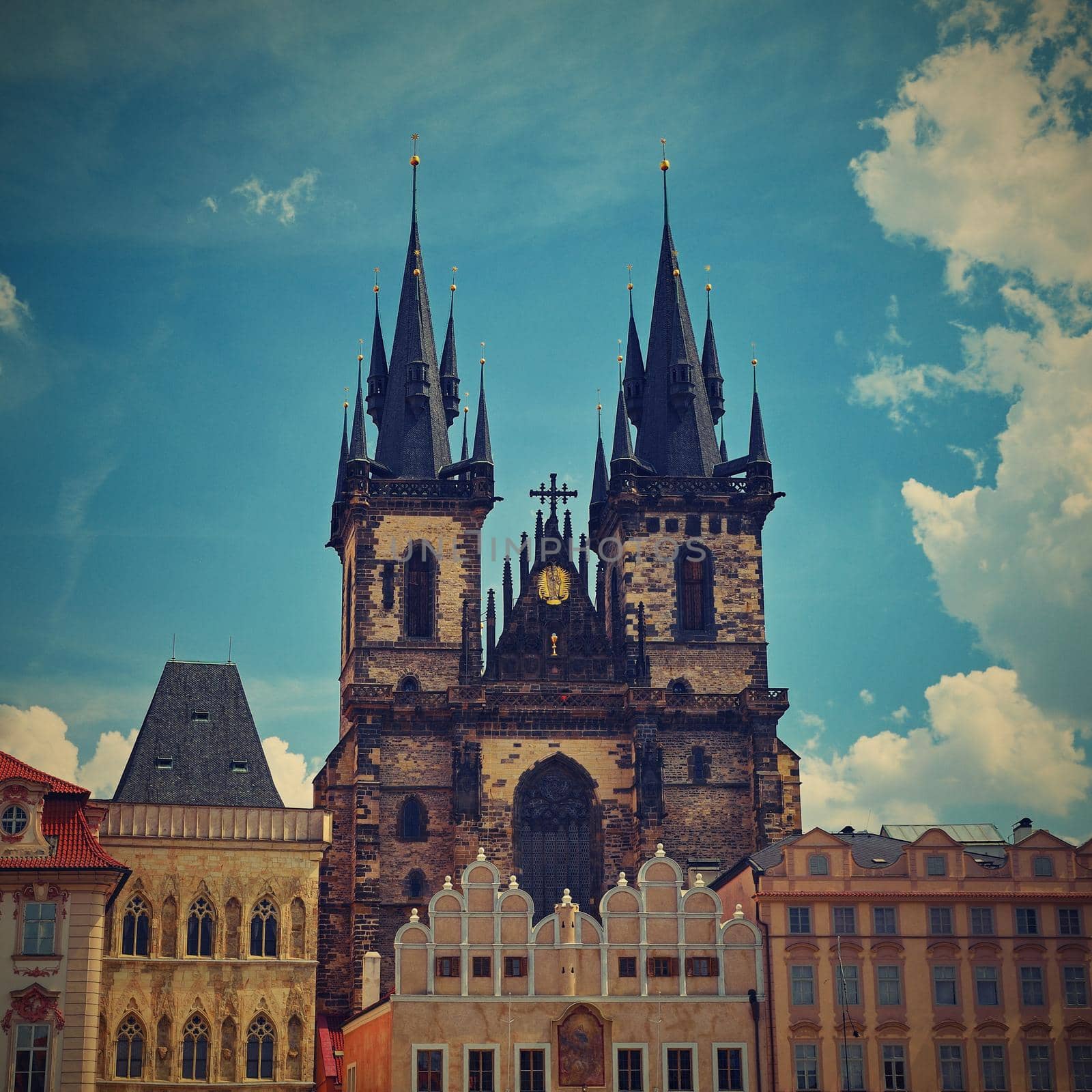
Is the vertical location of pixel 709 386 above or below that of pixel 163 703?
above

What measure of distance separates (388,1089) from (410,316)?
3881 cm

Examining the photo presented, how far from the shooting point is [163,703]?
71.8m

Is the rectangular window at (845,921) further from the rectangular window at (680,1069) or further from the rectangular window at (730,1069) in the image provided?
the rectangular window at (680,1069)

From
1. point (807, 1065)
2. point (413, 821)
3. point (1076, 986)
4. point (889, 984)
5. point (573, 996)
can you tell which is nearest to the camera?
point (573, 996)

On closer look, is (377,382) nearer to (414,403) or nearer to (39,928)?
(414,403)

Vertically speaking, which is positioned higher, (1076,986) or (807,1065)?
(1076,986)

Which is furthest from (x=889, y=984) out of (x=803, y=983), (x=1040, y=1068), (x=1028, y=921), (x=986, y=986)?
(x=1040, y=1068)

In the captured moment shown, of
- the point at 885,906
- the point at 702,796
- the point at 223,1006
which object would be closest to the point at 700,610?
the point at 702,796

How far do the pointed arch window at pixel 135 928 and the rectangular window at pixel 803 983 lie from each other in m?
20.0

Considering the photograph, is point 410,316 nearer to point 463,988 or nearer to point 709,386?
point 709,386

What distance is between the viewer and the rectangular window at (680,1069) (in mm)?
61469

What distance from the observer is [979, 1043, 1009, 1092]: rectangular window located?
62.4 m

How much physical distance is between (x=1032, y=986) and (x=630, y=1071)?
1278 cm

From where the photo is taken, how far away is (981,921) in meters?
64.0
